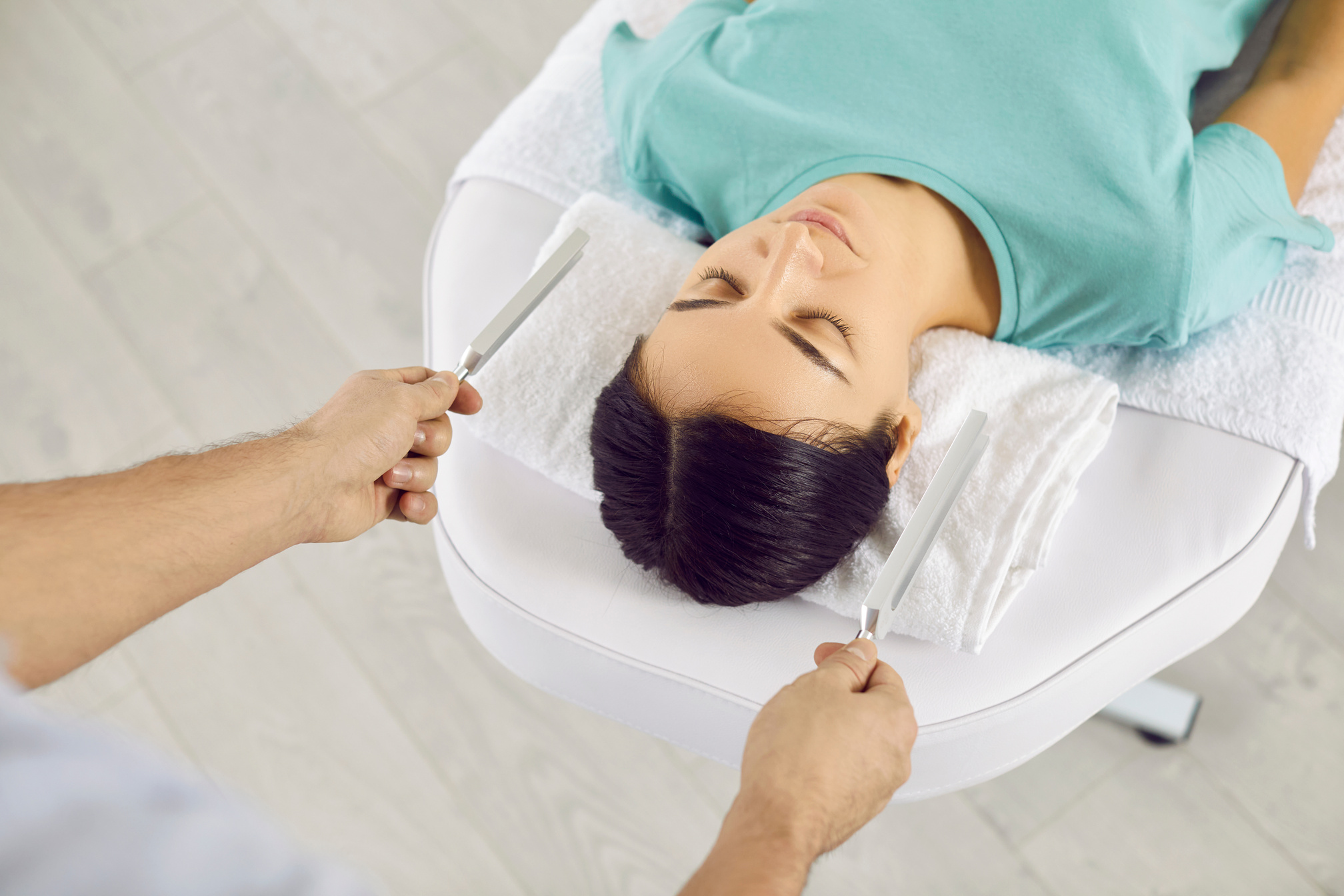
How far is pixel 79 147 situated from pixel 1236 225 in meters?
1.96

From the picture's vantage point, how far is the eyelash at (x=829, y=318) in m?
0.81

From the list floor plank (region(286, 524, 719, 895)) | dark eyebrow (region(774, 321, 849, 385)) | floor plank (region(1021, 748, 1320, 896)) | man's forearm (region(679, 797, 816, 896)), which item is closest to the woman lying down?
dark eyebrow (region(774, 321, 849, 385))

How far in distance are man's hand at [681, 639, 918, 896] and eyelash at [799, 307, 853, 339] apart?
30 centimetres

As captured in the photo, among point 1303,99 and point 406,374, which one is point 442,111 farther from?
point 1303,99

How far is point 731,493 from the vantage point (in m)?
0.78

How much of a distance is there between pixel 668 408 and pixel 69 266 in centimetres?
143

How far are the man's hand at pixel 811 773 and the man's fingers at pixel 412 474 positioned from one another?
15.1 inches

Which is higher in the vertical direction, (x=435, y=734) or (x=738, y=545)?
(x=738, y=545)

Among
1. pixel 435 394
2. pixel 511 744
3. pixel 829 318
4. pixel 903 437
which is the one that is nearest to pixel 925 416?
pixel 903 437

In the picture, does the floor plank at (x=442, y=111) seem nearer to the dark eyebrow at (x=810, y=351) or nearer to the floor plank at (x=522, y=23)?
the floor plank at (x=522, y=23)

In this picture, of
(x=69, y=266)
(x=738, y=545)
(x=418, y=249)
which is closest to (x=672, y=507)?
(x=738, y=545)

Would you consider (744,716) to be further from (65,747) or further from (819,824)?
(65,747)

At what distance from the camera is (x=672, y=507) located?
2.67ft

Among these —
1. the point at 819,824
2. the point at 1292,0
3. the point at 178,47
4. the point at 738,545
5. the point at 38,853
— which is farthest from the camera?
the point at 178,47
